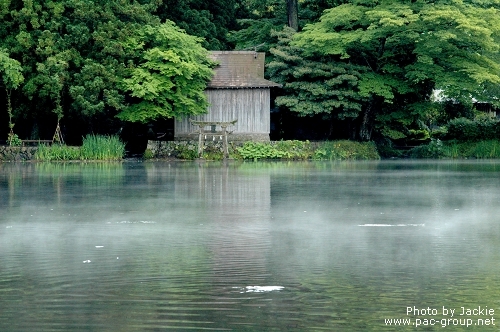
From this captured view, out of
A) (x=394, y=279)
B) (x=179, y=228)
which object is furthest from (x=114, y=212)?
(x=394, y=279)

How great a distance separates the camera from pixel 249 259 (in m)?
11.5

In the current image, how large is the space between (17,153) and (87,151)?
2.89 meters

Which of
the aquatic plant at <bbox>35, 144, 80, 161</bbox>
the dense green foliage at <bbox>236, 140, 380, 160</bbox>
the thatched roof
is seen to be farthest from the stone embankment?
the dense green foliage at <bbox>236, 140, 380, 160</bbox>

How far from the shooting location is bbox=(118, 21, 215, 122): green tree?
4222cm

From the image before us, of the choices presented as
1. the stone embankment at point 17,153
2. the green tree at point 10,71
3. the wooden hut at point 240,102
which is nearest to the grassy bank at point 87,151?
the stone embankment at point 17,153

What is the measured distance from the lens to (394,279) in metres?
10.1

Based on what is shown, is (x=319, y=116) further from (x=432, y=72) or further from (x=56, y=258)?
(x=56, y=258)

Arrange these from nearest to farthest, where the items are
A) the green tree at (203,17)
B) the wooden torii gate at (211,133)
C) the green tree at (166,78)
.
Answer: the green tree at (166,78) → the wooden torii gate at (211,133) → the green tree at (203,17)

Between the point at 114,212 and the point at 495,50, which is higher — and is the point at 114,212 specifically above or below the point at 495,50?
below

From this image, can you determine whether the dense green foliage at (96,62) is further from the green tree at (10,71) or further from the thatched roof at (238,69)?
the thatched roof at (238,69)

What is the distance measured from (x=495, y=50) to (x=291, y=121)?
1052 cm

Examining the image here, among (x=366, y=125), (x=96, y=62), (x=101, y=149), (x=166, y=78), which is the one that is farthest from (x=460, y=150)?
(x=96, y=62)

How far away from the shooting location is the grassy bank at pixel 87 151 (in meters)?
40.7

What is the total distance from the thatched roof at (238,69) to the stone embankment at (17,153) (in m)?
9.02
